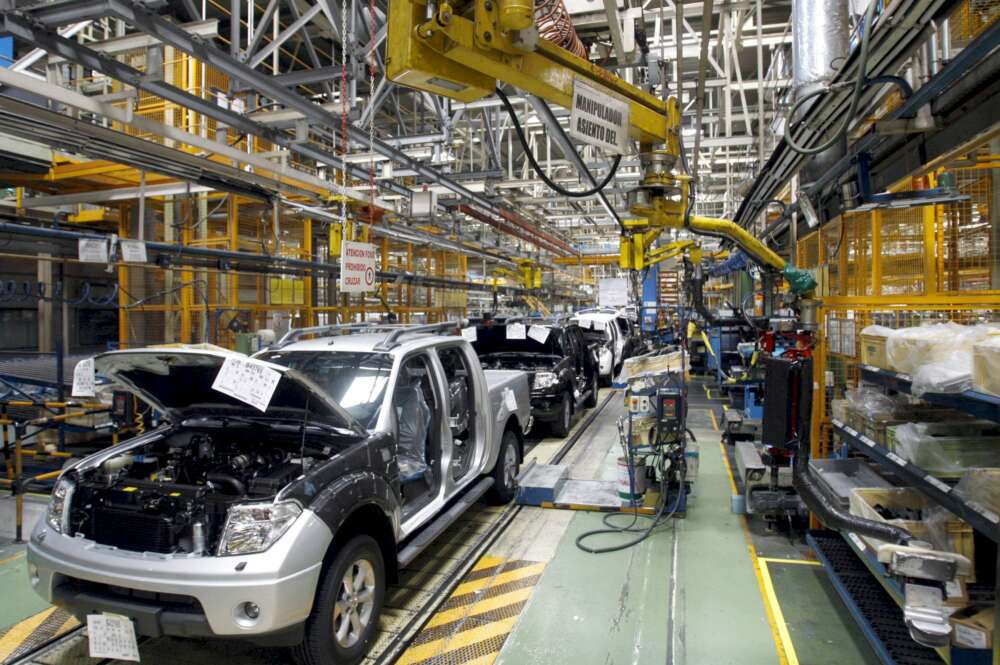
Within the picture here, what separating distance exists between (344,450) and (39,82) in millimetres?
3039

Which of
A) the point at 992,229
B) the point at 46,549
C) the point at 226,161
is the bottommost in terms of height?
the point at 46,549

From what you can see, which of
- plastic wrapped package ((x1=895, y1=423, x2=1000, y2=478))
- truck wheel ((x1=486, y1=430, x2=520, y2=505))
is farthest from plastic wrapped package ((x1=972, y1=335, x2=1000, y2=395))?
truck wheel ((x1=486, y1=430, x2=520, y2=505))

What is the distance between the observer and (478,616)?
365 cm

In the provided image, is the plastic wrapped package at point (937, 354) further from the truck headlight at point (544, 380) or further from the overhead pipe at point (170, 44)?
the truck headlight at point (544, 380)

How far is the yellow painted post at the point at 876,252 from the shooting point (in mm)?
4793

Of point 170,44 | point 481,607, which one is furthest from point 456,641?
point 170,44

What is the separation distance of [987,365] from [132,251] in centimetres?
567

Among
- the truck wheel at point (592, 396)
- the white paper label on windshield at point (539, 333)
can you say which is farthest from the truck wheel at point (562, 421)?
the truck wheel at point (592, 396)

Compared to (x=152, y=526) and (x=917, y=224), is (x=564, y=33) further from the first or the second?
(x=917, y=224)

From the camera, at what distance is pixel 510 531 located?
5.03 metres

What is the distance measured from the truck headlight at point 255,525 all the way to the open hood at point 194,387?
62 centimetres

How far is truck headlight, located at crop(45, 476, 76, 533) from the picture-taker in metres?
2.97

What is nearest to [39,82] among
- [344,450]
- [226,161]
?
[344,450]

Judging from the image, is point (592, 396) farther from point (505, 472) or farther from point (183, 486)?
point (183, 486)
